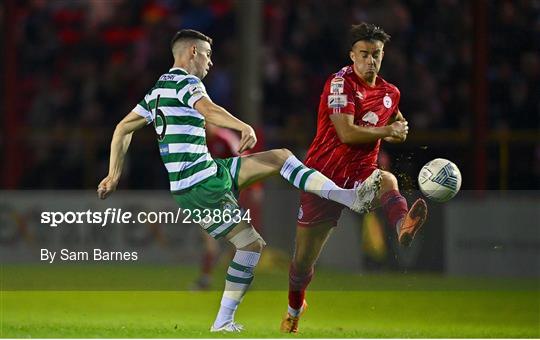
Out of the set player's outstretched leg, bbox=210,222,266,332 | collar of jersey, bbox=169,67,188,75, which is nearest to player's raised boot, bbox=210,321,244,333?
player's outstretched leg, bbox=210,222,266,332

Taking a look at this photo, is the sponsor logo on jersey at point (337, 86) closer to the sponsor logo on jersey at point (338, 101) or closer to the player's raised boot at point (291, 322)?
the sponsor logo on jersey at point (338, 101)

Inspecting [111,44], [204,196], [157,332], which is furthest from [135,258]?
[111,44]

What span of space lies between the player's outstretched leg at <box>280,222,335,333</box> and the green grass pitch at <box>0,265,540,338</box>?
10 cm

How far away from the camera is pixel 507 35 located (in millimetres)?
16125

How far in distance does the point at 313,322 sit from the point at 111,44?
1037cm

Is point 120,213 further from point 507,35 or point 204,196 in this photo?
point 507,35

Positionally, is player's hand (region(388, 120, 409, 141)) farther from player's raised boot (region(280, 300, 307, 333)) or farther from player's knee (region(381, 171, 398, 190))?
player's raised boot (region(280, 300, 307, 333))

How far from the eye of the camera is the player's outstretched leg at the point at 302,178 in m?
8.06

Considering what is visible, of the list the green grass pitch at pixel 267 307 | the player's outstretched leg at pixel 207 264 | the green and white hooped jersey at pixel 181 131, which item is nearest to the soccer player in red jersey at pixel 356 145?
the green grass pitch at pixel 267 307

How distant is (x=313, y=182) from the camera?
8219 mm

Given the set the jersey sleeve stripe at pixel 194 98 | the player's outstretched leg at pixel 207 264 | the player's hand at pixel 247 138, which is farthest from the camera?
the player's outstretched leg at pixel 207 264

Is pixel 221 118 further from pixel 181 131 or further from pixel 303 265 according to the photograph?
A: pixel 303 265

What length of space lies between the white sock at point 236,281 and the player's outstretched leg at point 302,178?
0.43m

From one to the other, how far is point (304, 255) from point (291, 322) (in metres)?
0.59
